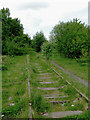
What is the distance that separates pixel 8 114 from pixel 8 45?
62.4ft

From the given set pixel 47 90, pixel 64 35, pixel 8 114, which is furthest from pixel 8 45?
Answer: pixel 8 114

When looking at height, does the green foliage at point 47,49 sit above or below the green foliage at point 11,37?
below

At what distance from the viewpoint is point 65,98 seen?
3.99m

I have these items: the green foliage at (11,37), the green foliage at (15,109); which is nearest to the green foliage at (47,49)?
the green foliage at (11,37)

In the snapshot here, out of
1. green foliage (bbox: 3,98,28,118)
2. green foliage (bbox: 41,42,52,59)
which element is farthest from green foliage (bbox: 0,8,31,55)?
green foliage (bbox: 3,98,28,118)

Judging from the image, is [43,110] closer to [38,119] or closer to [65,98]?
[38,119]

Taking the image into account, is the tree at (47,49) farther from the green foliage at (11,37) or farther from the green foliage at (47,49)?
the green foliage at (11,37)

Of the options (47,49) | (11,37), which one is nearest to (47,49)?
(47,49)

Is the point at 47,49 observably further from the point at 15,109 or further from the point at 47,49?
the point at 15,109

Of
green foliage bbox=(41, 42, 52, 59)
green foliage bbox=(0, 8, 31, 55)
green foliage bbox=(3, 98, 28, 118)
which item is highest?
green foliage bbox=(0, 8, 31, 55)

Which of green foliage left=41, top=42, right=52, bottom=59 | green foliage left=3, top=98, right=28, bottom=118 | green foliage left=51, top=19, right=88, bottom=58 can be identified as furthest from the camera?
green foliage left=51, top=19, right=88, bottom=58

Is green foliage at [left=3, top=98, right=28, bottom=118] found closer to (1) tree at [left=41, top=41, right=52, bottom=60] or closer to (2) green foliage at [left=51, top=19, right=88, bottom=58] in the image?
(1) tree at [left=41, top=41, right=52, bottom=60]

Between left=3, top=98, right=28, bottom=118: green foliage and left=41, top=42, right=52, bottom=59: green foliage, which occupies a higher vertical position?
left=41, top=42, right=52, bottom=59: green foliage

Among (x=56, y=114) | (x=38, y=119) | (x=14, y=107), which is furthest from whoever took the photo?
(x=14, y=107)
